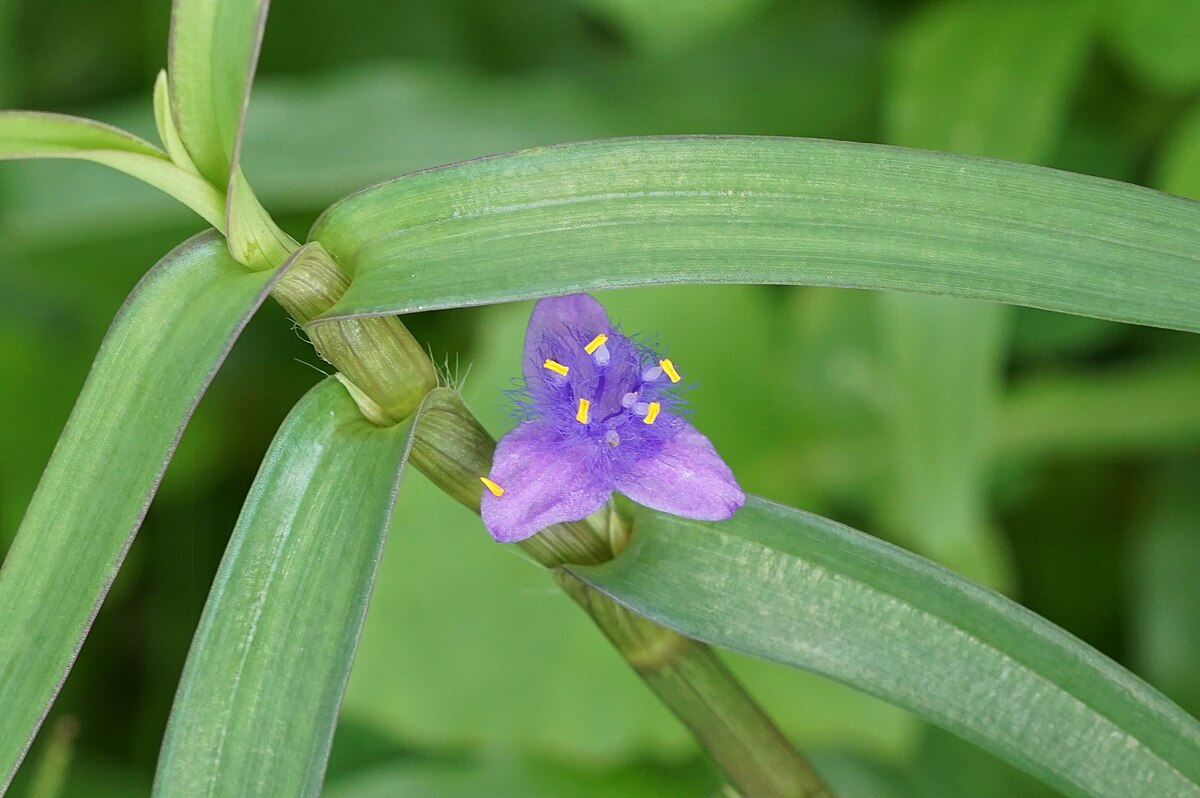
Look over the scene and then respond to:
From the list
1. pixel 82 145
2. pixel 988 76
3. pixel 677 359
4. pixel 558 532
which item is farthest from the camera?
pixel 677 359

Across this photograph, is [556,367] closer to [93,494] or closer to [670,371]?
[670,371]

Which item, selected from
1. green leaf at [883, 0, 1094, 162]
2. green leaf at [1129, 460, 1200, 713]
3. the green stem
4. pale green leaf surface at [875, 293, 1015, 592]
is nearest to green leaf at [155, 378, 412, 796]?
the green stem

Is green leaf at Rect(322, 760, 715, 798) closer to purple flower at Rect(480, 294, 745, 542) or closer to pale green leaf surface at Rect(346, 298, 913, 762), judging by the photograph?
pale green leaf surface at Rect(346, 298, 913, 762)

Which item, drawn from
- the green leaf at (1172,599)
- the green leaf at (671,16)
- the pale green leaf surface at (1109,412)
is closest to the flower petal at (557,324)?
the green leaf at (671,16)

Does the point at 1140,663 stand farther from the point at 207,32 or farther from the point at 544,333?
the point at 207,32

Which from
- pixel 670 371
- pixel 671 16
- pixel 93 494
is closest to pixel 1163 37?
pixel 671 16

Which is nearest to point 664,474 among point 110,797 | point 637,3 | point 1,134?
point 1,134

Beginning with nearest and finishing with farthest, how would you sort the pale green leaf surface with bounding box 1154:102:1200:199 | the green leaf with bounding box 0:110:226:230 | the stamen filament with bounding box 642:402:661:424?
the green leaf with bounding box 0:110:226:230 → the stamen filament with bounding box 642:402:661:424 → the pale green leaf surface with bounding box 1154:102:1200:199
